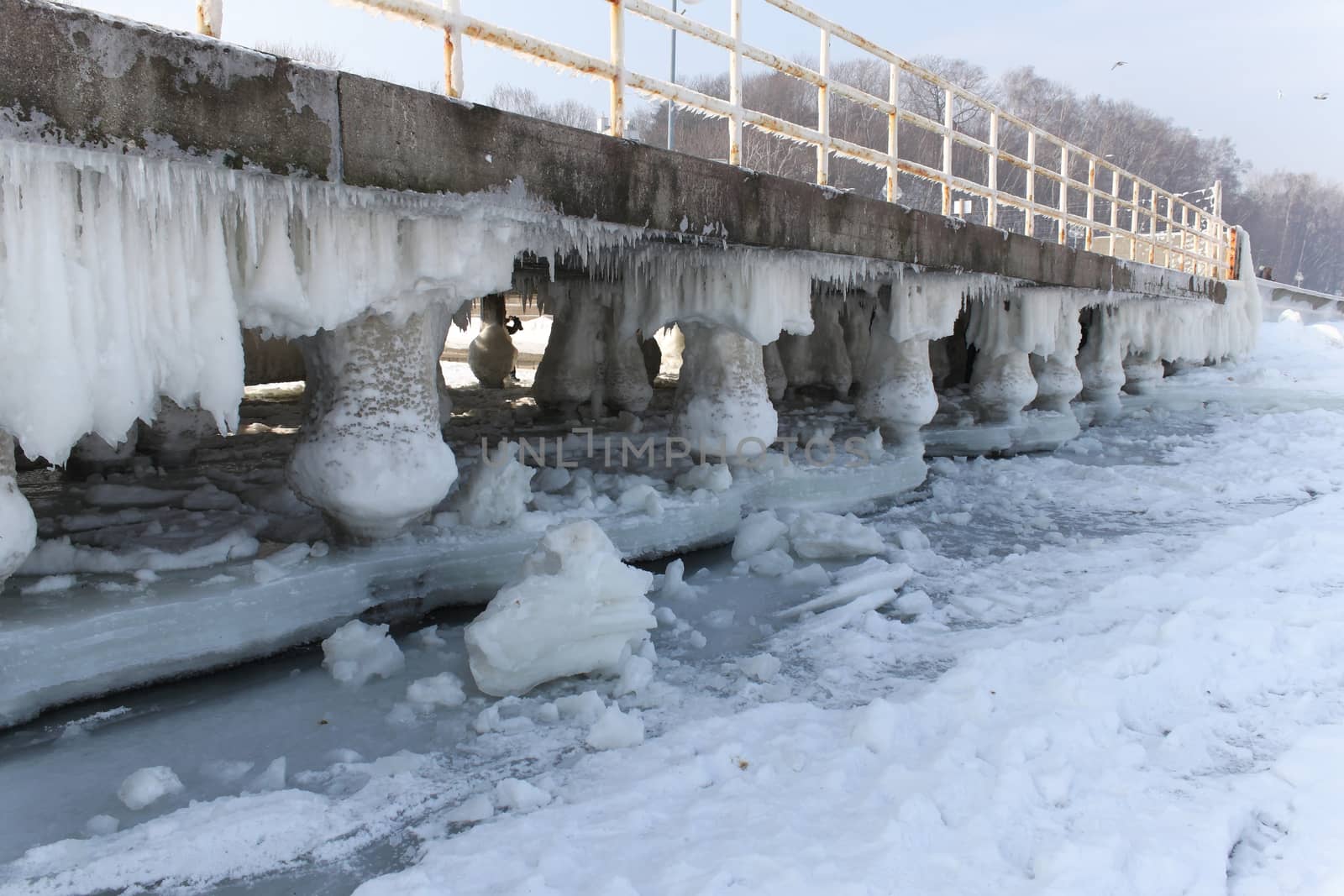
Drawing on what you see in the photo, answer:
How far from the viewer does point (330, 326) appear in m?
3.41

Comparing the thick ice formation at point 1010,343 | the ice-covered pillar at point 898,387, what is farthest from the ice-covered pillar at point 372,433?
the thick ice formation at point 1010,343

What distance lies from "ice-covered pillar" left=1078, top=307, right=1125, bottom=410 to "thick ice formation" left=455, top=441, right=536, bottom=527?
9.73m

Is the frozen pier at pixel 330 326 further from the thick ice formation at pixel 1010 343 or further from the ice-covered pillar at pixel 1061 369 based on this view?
the ice-covered pillar at pixel 1061 369

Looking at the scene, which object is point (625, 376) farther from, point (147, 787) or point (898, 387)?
point (147, 787)

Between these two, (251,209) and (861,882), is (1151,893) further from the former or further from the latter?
(251,209)

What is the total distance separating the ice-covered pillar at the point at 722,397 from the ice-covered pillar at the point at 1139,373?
9.97 meters

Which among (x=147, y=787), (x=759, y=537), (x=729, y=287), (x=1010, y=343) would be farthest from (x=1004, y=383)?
(x=147, y=787)

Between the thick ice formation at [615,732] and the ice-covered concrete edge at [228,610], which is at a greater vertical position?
the ice-covered concrete edge at [228,610]

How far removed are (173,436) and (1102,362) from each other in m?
11.0

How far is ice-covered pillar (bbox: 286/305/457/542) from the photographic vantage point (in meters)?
3.81

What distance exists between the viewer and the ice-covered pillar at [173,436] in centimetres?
547

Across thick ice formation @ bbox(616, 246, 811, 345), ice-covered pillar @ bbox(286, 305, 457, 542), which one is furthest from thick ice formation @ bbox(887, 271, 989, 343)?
ice-covered pillar @ bbox(286, 305, 457, 542)

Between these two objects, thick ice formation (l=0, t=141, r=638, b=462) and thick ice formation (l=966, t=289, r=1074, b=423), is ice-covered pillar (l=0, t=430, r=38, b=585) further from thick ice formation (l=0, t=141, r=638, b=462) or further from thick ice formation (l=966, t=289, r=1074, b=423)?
thick ice formation (l=966, t=289, r=1074, b=423)

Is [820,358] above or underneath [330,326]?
underneath
